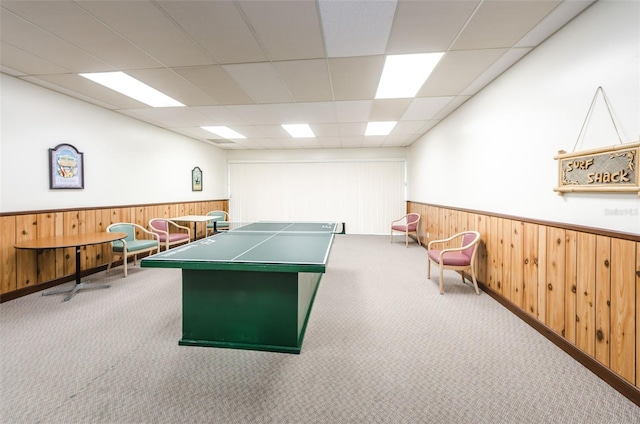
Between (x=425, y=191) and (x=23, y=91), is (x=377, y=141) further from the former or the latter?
(x=23, y=91)

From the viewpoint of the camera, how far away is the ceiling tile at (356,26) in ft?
6.90

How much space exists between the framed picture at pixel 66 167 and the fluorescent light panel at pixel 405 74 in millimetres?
4616

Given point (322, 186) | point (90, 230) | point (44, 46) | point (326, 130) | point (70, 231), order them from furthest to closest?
1. point (322, 186)
2. point (326, 130)
3. point (90, 230)
4. point (70, 231)
5. point (44, 46)

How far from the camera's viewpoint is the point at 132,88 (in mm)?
3744

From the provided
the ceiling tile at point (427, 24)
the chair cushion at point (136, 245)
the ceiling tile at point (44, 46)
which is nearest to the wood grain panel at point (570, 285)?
the ceiling tile at point (427, 24)

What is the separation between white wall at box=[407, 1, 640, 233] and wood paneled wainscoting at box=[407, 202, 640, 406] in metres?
0.16

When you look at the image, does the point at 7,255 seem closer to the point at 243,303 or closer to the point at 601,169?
the point at 243,303

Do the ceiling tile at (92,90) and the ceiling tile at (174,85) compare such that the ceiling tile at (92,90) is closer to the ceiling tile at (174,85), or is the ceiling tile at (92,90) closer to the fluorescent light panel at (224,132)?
the ceiling tile at (174,85)

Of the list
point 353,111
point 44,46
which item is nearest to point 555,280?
point 353,111

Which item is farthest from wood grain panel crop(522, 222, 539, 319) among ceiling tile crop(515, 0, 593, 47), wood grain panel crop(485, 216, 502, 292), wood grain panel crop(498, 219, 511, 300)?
ceiling tile crop(515, 0, 593, 47)

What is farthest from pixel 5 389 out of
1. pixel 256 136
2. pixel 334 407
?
pixel 256 136

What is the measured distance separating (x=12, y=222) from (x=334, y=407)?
4.41 meters

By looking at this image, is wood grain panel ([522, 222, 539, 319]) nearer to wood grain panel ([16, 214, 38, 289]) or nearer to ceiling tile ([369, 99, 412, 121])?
ceiling tile ([369, 99, 412, 121])

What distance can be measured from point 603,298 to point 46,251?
6086 millimetres
